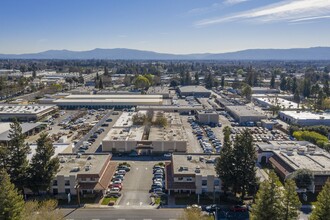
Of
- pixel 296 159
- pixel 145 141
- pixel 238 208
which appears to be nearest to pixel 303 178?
pixel 296 159

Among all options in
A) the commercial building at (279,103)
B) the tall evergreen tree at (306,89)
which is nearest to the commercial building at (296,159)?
the commercial building at (279,103)

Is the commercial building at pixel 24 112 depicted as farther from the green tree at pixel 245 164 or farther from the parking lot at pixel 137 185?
the green tree at pixel 245 164

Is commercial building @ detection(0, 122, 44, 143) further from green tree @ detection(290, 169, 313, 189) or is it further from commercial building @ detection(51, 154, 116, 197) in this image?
green tree @ detection(290, 169, 313, 189)

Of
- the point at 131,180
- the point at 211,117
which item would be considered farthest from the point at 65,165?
the point at 211,117

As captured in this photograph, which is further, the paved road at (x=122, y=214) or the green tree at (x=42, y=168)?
the green tree at (x=42, y=168)

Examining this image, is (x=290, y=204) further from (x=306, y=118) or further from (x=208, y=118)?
(x=306, y=118)

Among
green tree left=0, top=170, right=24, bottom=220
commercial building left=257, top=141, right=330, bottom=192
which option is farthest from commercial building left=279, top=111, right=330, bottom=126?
green tree left=0, top=170, right=24, bottom=220

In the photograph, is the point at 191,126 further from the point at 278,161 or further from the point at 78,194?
the point at 78,194
